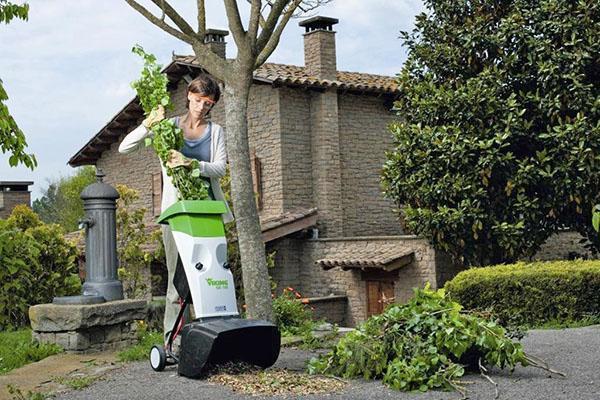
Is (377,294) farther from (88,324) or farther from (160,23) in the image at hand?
(160,23)

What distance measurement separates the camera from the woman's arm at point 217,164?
7.40m

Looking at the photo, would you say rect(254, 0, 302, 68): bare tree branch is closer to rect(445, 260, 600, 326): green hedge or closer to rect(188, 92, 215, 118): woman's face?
rect(188, 92, 215, 118): woman's face

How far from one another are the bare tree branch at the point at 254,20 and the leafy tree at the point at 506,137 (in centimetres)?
675

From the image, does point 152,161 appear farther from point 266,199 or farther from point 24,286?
point 24,286

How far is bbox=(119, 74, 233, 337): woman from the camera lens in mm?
7449

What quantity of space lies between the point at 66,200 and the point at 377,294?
29.8 metres

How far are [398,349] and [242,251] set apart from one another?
83.5 inches

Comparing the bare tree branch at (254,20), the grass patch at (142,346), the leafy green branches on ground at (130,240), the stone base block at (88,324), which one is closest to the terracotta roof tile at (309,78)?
the leafy green branches on ground at (130,240)

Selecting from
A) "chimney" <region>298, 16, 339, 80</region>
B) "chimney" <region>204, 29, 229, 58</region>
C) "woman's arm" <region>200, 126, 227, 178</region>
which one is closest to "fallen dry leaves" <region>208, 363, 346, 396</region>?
"woman's arm" <region>200, 126, 227, 178</region>

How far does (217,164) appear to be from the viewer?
752 centimetres

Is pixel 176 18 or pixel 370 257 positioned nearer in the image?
pixel 176 18

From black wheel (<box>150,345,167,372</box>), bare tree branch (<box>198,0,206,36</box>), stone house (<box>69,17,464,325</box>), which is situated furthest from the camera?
stone house (<box>69,17,464,325</box>)

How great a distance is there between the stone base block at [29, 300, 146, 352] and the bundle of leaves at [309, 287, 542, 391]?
264 cm

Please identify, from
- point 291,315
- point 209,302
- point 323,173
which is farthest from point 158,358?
point 323,173
